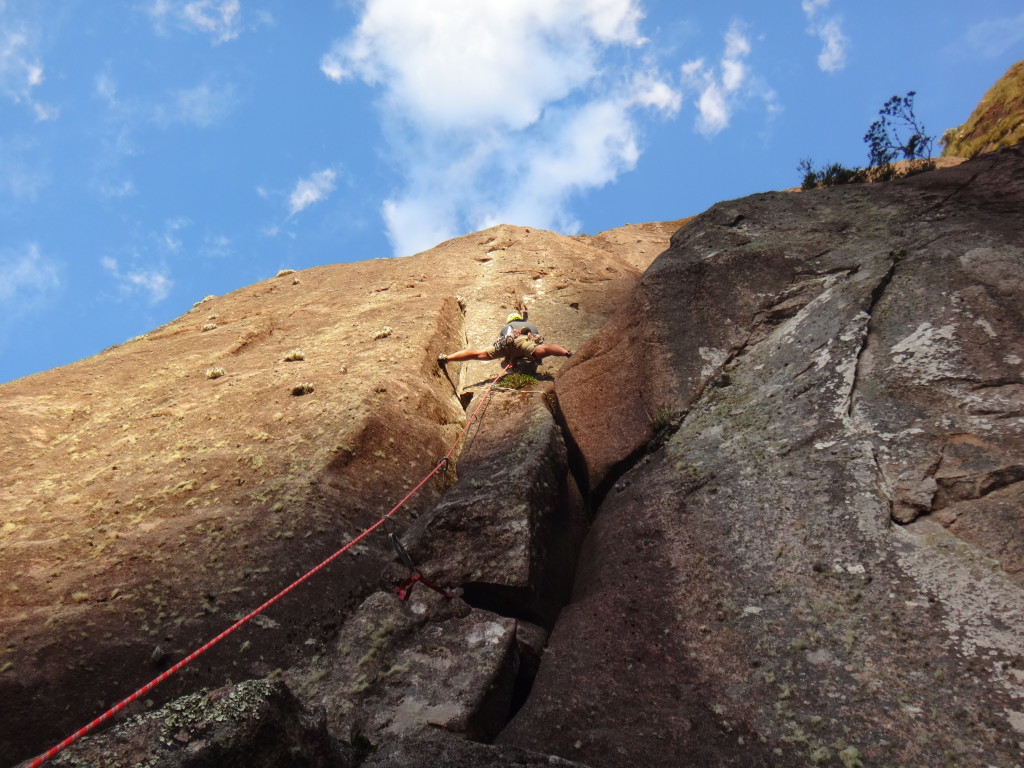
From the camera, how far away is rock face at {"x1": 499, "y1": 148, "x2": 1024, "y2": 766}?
3908 mm

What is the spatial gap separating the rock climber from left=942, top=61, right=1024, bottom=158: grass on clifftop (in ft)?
57.9

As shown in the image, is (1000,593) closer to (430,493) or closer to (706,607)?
(706,607)

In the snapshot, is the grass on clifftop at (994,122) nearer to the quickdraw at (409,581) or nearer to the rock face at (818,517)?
the rock face at (818,517)

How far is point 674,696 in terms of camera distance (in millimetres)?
4398

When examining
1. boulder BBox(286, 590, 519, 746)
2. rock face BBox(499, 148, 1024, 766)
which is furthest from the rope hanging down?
rock face BBox(499, 148, 1024, 766)

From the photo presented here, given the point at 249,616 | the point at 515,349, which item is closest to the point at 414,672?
the point at 249,616

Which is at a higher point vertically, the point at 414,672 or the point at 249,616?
the point at 249,616

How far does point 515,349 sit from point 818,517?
6572 mm

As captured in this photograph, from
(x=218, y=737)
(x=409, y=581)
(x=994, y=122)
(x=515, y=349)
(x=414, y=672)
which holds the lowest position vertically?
(x=414, y=672)

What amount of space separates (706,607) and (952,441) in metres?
2.39

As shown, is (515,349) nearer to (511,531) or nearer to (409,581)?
(511,531)

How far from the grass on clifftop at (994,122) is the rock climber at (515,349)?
57.9ft

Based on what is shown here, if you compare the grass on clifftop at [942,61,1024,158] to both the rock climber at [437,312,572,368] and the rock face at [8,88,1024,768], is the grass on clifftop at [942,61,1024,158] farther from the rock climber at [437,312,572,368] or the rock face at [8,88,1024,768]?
the rock climber at [437,312,572,368]

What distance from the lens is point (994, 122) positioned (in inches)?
902
